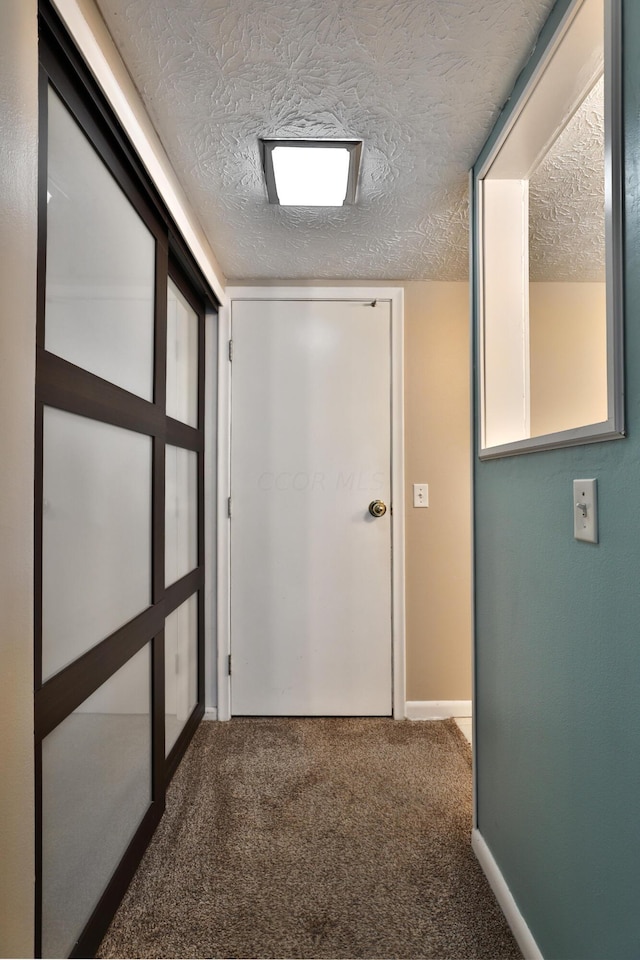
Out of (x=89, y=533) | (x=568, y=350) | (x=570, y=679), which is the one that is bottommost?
(x=570, y=679)

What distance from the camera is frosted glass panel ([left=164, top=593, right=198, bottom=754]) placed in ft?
6.51

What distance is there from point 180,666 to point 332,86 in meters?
2.06

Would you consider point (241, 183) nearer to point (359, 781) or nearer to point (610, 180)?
point (610, 180)

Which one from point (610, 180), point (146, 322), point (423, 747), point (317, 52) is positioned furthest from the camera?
point (423, 747)

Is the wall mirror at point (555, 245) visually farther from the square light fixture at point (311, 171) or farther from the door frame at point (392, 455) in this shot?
the door frame at point (392, 455)

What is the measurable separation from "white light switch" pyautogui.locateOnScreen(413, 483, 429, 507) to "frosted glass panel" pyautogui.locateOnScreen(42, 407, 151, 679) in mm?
1410

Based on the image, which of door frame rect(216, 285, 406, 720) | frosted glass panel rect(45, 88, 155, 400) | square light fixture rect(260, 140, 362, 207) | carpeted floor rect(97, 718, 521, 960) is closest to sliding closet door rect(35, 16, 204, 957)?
frosted glass panel rect(45, 88, 155, 400)

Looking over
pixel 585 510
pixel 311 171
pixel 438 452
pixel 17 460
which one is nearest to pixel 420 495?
pixel 438 452

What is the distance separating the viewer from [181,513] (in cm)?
224

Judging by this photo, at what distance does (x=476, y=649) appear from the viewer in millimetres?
1677

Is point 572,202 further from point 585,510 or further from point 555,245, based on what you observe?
point 585,510

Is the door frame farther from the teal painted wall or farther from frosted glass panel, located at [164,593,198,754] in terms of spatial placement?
the teal painted wall

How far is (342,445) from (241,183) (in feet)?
4.10

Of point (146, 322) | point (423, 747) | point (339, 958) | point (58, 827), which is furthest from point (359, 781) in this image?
point (146, 322)
